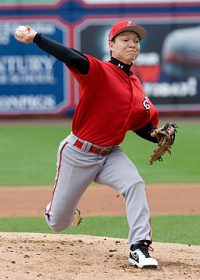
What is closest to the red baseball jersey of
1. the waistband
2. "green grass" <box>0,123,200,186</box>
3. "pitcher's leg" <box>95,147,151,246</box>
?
the waistband

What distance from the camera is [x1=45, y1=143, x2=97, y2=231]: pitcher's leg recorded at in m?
4.68

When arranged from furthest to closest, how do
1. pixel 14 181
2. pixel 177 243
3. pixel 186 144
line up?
1. pixel 186 144
2. pixel 14 181
3. pixel 177 243

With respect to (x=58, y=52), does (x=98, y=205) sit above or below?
below

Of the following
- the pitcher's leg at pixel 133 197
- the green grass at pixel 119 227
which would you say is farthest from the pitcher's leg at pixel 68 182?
the green grass at pixel 119 227

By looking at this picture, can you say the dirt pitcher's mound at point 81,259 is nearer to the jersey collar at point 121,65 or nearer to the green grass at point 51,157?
the jersey collar at point 121,65

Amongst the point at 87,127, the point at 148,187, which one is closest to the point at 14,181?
the point at 148,187

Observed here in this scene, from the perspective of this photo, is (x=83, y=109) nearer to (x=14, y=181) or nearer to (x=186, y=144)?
(x=14, y=181)

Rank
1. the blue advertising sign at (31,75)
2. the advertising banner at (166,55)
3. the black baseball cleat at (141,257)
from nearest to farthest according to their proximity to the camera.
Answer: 1. the black baseball cleat at (141,257)
2. the blue advertising sign at (31,75)
3. the advertising banner at (166,55)

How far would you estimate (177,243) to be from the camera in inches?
219

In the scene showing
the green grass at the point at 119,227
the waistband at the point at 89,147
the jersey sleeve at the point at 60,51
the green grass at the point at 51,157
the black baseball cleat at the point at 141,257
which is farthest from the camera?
the green grass at the point at 51,157

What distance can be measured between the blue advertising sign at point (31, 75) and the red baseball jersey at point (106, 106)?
47.2 feet

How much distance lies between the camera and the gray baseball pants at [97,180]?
14.6 feet

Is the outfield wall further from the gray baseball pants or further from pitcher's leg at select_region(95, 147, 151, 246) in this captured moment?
pitcher's leg at select_region(95, 147, 151, 246)

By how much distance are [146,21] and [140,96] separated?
15.1 metres
